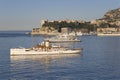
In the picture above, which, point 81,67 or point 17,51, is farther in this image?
point 17,51

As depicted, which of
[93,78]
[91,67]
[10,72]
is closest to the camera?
[93,78]

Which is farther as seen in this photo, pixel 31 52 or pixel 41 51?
pixel 41 51

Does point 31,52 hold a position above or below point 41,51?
below

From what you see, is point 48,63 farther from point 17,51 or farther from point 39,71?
point 17,51

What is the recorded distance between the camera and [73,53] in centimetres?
7638

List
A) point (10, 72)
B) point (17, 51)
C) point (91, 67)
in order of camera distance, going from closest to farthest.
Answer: point (10, 72), point (91, 67), point (17, 51)

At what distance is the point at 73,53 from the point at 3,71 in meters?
28.4

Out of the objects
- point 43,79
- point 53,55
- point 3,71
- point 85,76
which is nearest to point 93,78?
point 85,76

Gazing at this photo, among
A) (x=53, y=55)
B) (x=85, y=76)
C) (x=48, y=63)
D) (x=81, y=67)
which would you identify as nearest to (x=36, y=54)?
(x=53, y=55)

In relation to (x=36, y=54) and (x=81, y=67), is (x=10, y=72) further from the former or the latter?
(x=36, y=54)

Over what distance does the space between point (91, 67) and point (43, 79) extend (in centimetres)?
1180

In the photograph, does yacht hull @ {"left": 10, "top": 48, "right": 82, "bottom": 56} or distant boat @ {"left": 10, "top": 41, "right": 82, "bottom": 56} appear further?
distant boat @ {"left": 10, "top": 41, "right": 82, "bottom": 56}

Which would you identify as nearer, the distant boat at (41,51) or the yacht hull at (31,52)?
the yacht hull at (31,52)

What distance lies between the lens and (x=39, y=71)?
49.8 meters
